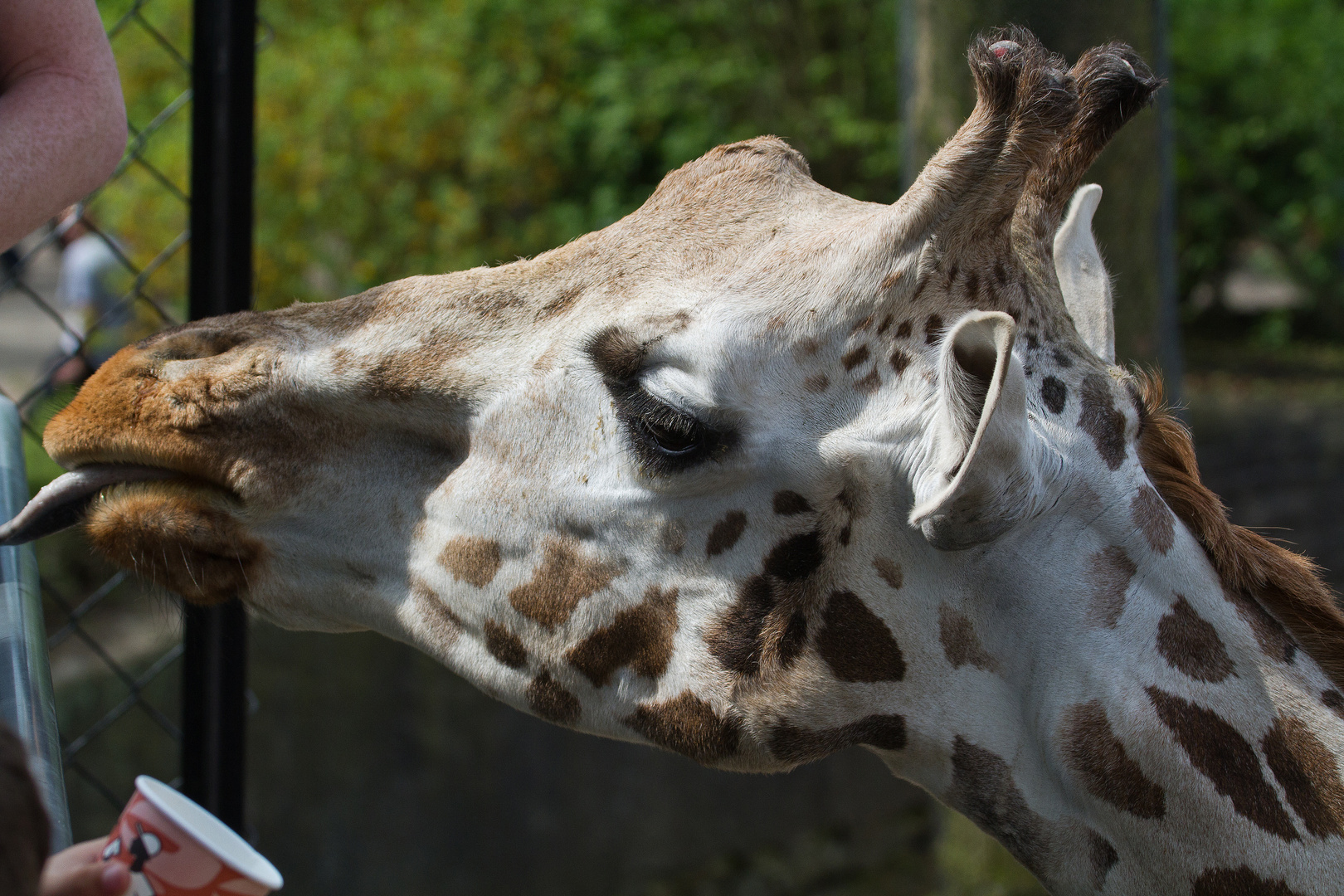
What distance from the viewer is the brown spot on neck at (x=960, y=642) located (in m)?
1.49

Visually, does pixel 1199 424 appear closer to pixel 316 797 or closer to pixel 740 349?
pixel 316 797

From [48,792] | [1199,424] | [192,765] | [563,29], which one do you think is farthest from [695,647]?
[1199,424]

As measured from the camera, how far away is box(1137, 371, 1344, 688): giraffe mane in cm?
156

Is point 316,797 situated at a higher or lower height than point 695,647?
lower

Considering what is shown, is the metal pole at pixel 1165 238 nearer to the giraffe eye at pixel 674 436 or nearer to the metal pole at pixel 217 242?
the giraffe eye at pixel 674 436

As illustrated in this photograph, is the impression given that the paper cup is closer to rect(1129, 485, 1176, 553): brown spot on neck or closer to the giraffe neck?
the giraffe neck

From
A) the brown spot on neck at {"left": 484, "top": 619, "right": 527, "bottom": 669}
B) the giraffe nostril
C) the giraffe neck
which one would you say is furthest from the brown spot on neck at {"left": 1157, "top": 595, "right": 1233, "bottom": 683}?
the giraffe nostril

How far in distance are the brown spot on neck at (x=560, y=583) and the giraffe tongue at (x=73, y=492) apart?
0.55 metres

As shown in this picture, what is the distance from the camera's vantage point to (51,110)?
142 cm

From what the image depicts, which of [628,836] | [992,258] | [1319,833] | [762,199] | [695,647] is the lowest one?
[628,836]

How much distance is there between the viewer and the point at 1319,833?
4.73 ft

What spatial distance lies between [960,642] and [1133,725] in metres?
0.24

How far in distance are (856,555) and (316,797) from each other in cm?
411

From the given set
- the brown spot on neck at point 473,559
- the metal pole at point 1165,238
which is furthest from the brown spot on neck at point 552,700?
the metal pole at point 1165,238
